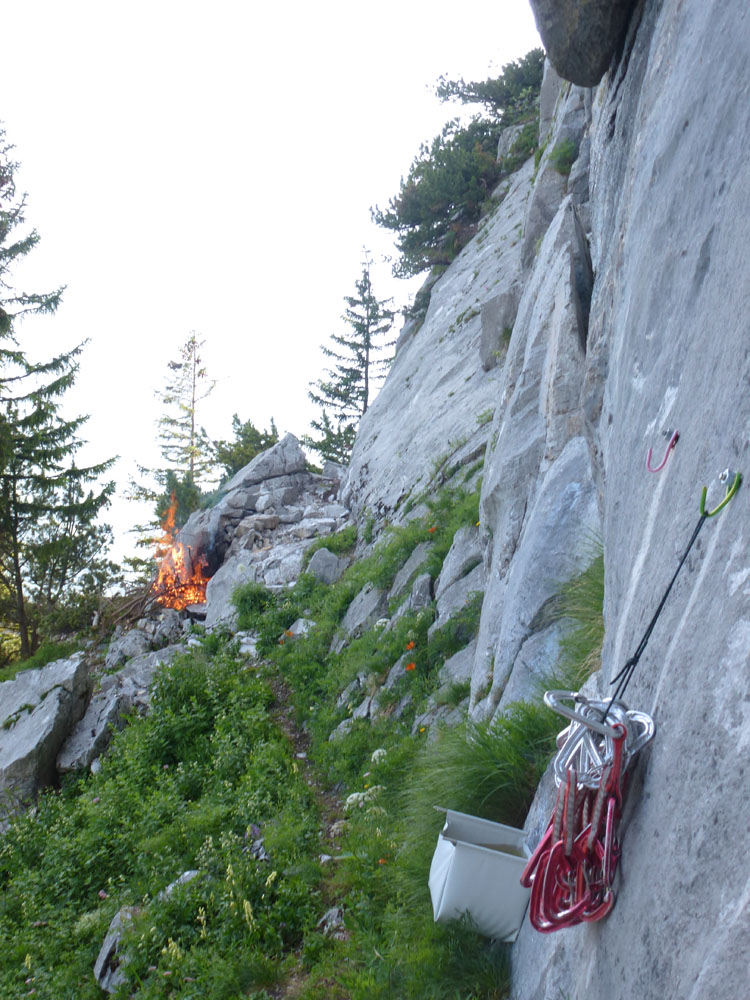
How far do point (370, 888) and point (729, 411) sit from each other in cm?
430

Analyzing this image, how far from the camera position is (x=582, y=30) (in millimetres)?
4199

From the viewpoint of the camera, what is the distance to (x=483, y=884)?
130 inches

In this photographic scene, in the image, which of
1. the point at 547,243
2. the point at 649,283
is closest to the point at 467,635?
the point at 547,243

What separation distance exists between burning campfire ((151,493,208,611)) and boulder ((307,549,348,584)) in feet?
15.7

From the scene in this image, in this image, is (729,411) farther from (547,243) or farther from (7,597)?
(7,597)

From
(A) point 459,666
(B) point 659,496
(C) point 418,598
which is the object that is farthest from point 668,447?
(C) point 418,598

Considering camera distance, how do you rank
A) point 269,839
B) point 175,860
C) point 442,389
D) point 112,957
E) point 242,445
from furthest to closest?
point 242,445, point 442,389, point 175,860, point 269,839, point 112,957

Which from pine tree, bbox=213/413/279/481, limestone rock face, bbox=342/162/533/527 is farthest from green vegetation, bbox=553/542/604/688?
pine tree, bbox=213/413/279/481

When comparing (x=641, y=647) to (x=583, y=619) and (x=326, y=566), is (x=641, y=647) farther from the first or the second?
(x=326, y=566)

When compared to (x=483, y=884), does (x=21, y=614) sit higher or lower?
higher

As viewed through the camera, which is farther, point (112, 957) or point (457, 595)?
point (457, 595)

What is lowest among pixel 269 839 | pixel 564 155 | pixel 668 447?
pixel 269 839

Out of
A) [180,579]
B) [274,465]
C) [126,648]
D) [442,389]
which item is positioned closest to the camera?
[126,648]

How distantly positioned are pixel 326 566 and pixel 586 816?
40.6ft
